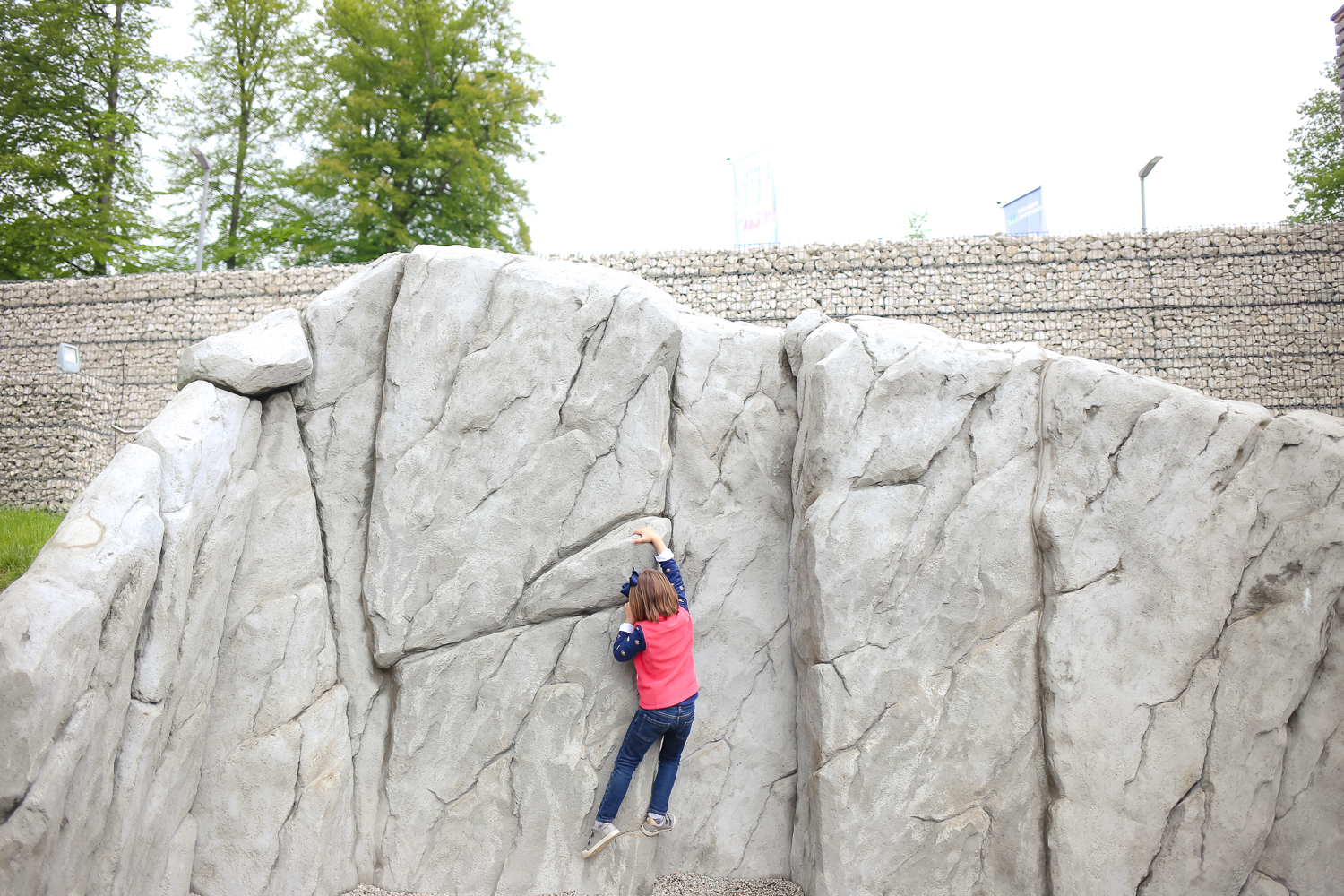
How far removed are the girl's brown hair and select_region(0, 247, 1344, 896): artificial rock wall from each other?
1.28 ft

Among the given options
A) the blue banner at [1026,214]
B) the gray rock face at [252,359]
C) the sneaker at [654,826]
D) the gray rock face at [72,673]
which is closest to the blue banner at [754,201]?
the blue banner at [1026,214]

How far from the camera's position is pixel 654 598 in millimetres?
5289

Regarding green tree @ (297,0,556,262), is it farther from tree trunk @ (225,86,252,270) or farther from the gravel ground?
the gravel ground

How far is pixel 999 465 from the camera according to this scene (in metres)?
5.47

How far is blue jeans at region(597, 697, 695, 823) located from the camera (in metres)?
5.34

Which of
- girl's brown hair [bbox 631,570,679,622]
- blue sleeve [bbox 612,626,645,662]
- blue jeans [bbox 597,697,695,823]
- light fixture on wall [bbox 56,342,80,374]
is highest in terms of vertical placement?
light fixture on wall [bbox 56,342,80,374]

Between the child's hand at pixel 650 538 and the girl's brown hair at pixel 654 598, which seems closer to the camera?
the girl's brown hair at pixel 654 598

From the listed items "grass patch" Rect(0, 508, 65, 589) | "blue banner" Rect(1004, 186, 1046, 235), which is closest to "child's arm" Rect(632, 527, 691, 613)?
"grass patch" Rect(0, 508, 65, 589)

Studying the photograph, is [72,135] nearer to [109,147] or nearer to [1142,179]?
[109,147]

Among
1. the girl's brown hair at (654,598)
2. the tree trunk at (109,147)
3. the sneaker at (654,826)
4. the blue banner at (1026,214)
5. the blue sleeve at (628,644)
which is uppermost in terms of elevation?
the tree trunk at (109,147)

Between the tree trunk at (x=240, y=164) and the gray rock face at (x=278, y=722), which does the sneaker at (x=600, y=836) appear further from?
the tree trunk at (x=240, y=164)

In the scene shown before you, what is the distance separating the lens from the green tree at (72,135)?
19797mm

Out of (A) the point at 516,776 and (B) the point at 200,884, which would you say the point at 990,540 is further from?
(B) the point at 200,884

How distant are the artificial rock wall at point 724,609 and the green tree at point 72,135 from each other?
20.3m
